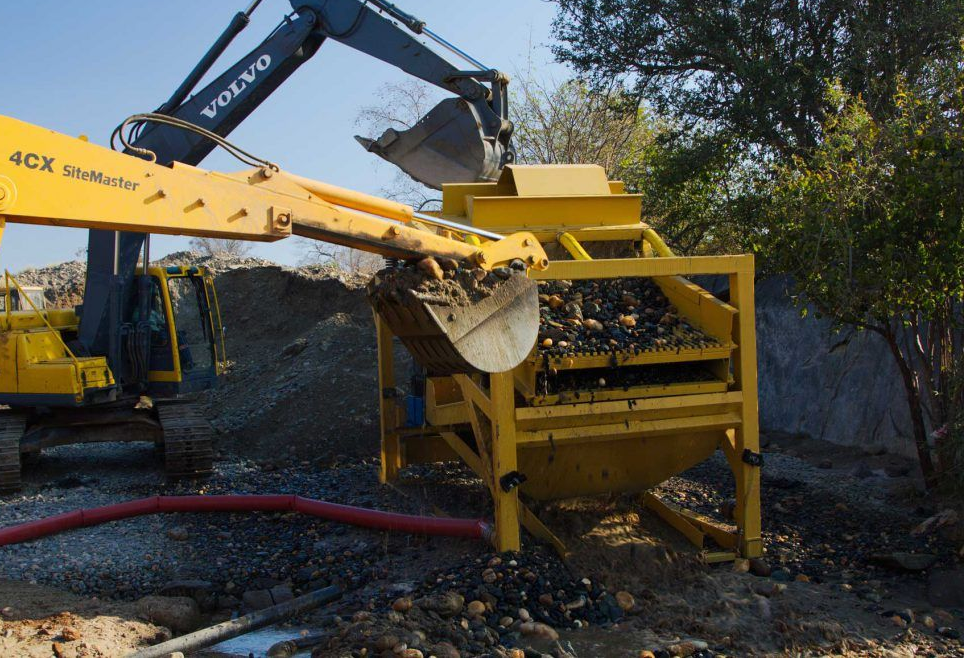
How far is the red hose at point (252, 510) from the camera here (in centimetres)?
623

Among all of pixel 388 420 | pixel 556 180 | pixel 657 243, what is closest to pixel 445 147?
pixel 556 180

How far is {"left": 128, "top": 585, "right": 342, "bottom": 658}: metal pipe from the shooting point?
15.5ft

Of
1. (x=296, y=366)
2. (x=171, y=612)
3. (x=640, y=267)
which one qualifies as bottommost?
(x=171, y=612)

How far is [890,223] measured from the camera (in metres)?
5.97

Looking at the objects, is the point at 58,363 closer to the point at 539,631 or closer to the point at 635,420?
the point at 635,420

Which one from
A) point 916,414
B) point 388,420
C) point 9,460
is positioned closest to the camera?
point 916,414

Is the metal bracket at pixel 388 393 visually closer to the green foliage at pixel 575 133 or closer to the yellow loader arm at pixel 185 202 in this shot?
the yellow loader arm at pixel 185 202

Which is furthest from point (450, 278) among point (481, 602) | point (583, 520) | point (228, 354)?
point (228, 354)

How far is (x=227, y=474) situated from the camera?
9.74 metres

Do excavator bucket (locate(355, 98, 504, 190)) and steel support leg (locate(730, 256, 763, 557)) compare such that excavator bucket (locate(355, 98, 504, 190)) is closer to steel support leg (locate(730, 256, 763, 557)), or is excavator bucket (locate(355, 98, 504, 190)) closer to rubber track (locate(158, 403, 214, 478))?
rubber track (locate(158, 403, 214, 478))

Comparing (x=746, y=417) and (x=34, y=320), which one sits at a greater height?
(x=34, y=320)

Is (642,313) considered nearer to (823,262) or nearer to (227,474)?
(823,262)

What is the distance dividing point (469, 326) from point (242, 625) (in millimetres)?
2207

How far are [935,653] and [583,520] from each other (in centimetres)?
222
